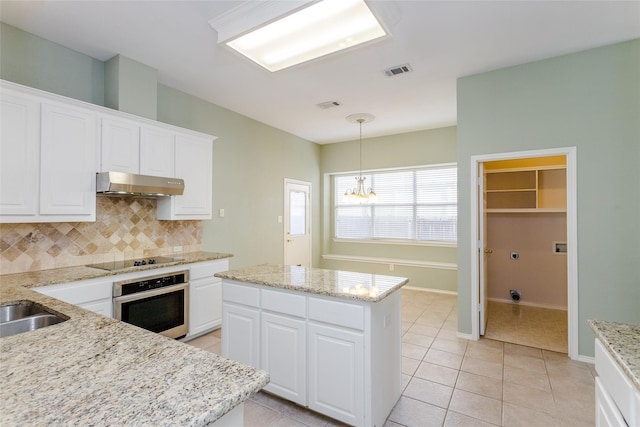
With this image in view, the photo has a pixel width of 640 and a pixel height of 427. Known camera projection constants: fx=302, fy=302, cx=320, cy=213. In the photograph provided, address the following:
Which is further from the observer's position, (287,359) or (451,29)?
(451,29)

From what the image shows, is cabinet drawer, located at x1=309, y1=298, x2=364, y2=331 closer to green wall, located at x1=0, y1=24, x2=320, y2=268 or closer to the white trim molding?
green wall, located at x1=0, y1=24, x2=320, y2=268

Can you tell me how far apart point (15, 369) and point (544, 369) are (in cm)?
363

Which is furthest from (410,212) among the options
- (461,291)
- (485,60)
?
(485,60)

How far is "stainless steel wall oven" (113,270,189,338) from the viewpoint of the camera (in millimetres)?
2684

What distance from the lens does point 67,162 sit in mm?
2543

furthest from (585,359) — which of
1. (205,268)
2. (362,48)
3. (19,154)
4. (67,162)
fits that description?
(19,154)

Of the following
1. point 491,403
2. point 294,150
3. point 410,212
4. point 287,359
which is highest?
point 294,150

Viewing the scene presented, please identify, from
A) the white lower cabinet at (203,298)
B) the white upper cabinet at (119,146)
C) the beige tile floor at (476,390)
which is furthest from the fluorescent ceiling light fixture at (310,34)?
the beige tile floor at (476,390)

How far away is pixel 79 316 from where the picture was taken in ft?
4.67

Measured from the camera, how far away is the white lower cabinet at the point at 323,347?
189cm

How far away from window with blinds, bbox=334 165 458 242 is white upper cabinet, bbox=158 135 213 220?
3440 millimetres

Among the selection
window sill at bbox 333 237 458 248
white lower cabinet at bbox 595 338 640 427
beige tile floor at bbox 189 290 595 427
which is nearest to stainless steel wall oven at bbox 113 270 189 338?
beige tile floor at bbox 189 290 595 427

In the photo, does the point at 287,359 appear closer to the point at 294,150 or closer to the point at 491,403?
the point at 491,403

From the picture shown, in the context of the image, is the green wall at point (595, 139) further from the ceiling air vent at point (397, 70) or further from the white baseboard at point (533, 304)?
the white baseboard at point (533, 304)
